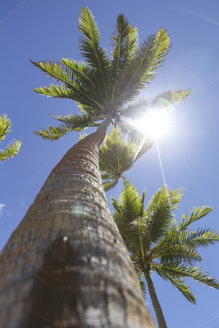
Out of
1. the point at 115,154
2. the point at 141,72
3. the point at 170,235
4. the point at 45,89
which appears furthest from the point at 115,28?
the point at 170,235

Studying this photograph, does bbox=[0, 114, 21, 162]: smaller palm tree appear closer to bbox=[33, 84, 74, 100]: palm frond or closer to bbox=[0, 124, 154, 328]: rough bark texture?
bbox=[33, 84, 74, 100]: palm frond

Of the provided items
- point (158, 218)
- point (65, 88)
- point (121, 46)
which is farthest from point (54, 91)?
point (158, 218)

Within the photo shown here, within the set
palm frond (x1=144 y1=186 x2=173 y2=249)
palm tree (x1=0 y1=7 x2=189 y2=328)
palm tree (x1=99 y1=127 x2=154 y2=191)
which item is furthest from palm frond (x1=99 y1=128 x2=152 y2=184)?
palm tree (x1=0 y1=7 x2=189 y2=328)

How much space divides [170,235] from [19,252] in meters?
8.79

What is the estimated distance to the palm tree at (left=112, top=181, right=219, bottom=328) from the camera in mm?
8555

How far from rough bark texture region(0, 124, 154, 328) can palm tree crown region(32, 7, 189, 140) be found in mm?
7624

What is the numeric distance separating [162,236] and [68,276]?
9.43 metres

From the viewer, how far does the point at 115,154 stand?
10.6 meters

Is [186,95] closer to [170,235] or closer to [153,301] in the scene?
[170,235]

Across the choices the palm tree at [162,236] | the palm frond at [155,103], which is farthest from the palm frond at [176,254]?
the palm frond at [155,103]

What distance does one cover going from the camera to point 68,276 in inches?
38.0

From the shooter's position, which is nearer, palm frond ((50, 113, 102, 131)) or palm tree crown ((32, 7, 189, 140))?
palm tree crown ((32, 7, 189, 140))

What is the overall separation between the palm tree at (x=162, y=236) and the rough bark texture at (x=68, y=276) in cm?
738

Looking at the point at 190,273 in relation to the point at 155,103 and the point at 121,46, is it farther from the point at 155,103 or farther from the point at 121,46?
the point at 121,46
